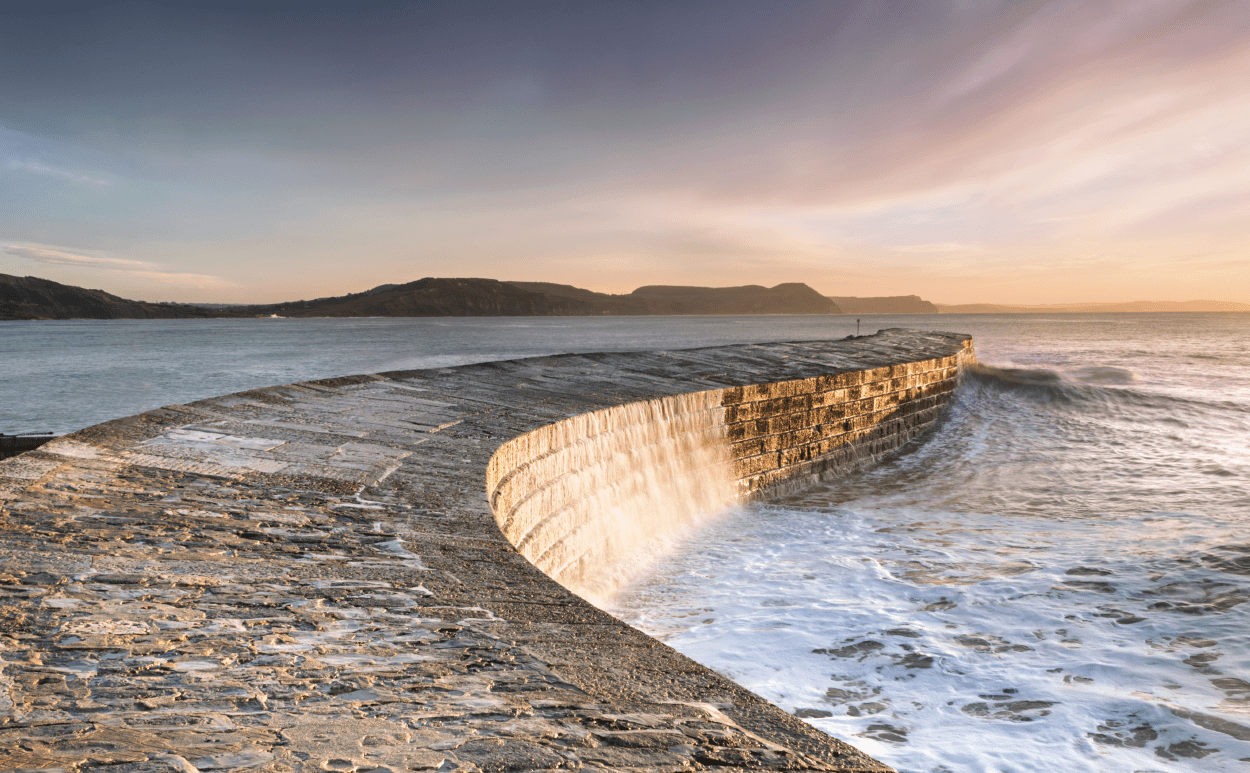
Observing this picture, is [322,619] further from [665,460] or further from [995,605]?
[665,460]

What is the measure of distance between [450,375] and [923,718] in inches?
279

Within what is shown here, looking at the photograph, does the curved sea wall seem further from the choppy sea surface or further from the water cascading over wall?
the choppy sea surface

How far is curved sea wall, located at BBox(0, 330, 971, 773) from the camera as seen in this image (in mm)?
1748

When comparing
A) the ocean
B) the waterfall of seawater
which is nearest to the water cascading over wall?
the waterfall of seawater

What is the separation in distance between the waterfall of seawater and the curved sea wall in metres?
0.06

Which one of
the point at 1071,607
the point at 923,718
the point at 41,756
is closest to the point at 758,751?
the point at 41,756

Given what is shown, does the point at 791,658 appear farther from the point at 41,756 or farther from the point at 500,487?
the point at 41,756

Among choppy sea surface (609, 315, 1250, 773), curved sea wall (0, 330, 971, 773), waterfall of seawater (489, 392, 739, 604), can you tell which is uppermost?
curved sea wall (0, 330, 971, 773)

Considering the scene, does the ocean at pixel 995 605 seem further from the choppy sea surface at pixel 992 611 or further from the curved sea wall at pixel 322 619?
the curved sea wall at pixel 322 619

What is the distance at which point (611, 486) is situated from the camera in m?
7.48

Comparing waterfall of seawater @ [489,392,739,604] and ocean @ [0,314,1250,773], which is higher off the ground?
waterfall of seawater @ [489,392,739,604]

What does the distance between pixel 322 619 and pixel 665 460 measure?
Result: 630cm

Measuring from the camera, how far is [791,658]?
499 cm

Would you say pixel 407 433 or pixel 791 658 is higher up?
pixel 407 433
